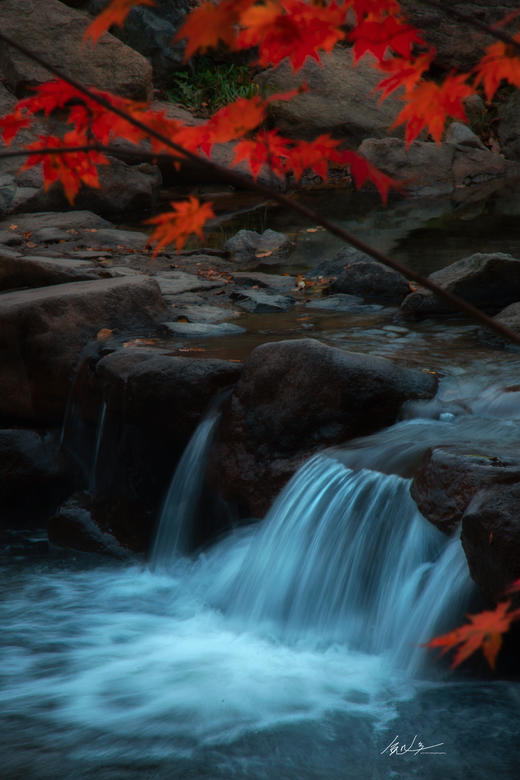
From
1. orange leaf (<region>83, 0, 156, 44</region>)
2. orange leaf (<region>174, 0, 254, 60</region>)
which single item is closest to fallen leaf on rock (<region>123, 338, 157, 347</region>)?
orange leaf (<region>83, 0, 156, 44</region>)

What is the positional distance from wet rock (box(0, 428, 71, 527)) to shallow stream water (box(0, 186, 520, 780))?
0.32 metres

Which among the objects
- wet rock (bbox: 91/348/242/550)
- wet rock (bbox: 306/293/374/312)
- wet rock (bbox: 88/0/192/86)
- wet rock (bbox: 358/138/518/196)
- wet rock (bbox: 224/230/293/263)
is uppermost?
wet rock (bbox: 88/0/192/86)

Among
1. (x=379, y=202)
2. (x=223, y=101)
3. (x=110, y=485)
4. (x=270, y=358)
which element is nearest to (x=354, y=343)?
(x=270, y=358)

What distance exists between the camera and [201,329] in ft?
19.8

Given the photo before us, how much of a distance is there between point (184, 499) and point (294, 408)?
36.7 inches

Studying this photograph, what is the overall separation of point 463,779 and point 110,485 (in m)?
3.17

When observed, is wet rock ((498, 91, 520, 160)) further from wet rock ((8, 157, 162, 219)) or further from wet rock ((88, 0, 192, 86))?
wet rock ((8, 157, 162, 219))

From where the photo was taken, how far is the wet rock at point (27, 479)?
17.8ft

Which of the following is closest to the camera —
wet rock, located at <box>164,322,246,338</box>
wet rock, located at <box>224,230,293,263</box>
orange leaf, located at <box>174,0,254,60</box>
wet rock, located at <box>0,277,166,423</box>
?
orange leaf, located at <box>174,0,254,60</box>

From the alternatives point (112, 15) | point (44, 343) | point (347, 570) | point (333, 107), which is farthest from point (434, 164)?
point (112, 15)

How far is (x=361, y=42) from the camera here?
6.91 feet

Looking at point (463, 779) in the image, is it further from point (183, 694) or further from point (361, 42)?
point (361, 42)

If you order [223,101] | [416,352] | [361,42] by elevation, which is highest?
[223,101]
